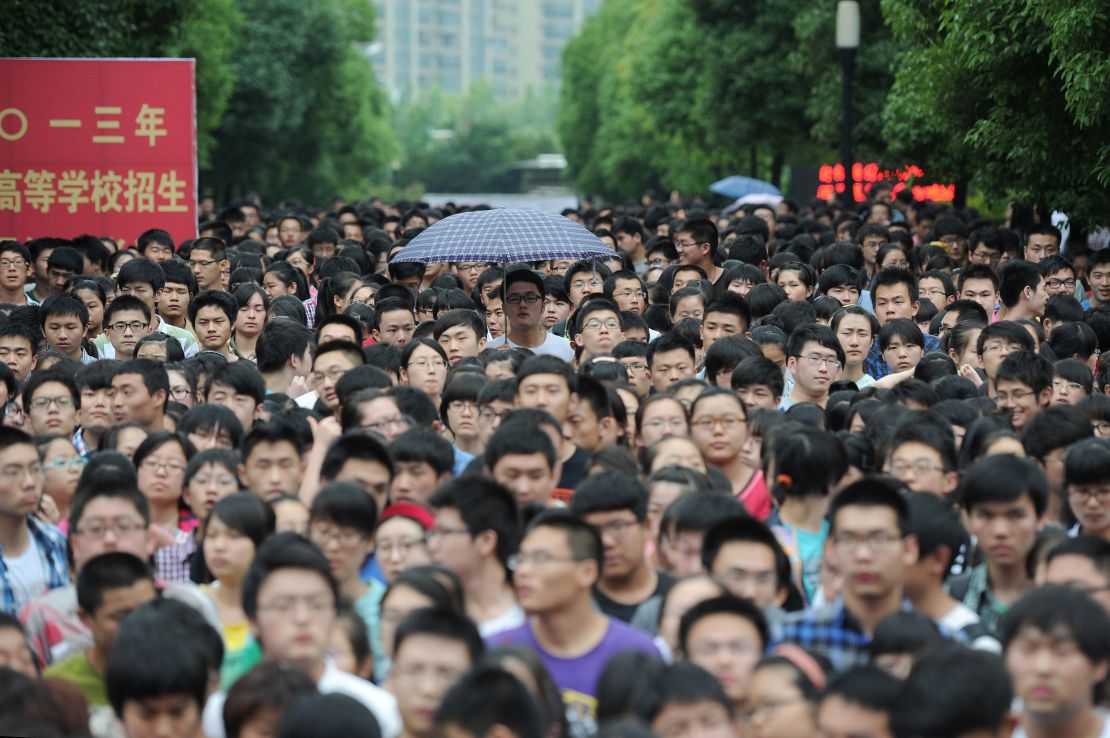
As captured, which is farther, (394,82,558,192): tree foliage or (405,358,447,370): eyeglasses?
(394,82,558,192): tree foliage

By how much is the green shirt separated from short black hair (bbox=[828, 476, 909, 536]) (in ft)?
8.29

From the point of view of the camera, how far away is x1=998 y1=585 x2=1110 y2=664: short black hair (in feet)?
19.2

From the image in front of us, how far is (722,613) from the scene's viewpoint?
6113mm

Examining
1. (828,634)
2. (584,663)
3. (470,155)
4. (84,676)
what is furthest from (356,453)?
(470,155)

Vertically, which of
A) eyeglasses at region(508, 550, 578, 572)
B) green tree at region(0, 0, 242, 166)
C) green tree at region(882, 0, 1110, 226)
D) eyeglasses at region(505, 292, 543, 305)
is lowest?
eyeglasses at region(508, 550, 578, 572)

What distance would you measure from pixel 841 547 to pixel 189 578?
288 cm

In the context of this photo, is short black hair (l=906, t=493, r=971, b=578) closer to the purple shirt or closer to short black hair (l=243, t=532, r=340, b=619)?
the purple shirt

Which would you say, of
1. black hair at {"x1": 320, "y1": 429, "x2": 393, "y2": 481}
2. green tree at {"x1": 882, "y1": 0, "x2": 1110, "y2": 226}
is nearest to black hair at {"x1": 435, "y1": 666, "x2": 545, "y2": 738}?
black hair at {"x1": 320, "y1": 429, "x2": 393, "y2": 481}

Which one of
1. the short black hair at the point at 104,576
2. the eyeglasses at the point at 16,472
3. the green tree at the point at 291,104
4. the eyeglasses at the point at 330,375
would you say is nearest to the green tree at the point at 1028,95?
the eyeglasses at the point at 330,375

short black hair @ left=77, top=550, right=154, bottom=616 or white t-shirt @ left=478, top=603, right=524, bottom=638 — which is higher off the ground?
short black hair @ left=77, top=550, right=154, bottom=616

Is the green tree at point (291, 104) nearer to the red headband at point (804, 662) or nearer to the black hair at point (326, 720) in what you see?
the red headband at point (804, 662)

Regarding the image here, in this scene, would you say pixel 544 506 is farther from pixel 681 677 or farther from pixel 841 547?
pixel 681 677

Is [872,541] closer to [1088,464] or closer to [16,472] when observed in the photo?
[1088,464]

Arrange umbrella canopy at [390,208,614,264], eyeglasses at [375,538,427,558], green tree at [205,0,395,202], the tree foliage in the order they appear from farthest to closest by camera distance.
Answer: the tree foliage
green tree at [205,0,395,202]
umbrella canopy at [390,208,614,264]
eyeglasses at [375,538,427,558]
